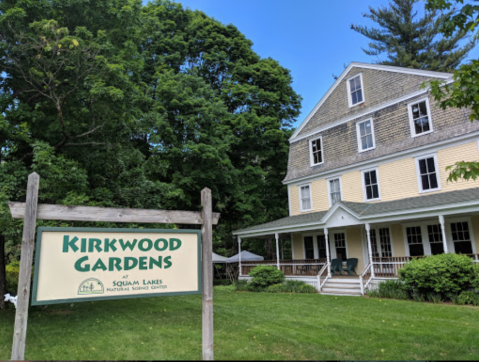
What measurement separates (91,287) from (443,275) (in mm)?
10324

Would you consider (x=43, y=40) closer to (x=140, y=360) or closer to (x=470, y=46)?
(x=140, y=360)

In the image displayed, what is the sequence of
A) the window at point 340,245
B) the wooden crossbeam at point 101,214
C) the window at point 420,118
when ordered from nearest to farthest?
the wooden crossbeam at point 101,214, the window at point 420,118, the window at point 340,245

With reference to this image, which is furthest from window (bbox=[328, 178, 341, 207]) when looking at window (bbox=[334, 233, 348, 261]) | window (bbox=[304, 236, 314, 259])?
window (bbox=[304, 236, 314, 259])

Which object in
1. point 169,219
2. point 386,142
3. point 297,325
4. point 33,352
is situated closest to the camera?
point 169,219

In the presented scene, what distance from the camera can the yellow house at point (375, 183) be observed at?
14.2m

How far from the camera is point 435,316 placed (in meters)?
8.78

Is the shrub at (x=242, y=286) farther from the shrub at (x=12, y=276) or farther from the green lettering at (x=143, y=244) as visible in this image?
the green lettering at (x=143, y=244)

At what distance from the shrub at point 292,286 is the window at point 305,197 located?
4993mm

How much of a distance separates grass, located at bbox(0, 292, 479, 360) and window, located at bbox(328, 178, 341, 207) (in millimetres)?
7994

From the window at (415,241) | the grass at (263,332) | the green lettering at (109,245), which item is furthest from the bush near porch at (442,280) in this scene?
the green lettering at (109,245)

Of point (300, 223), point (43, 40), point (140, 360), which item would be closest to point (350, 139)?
point (300, 223)

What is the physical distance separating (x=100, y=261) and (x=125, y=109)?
25.1 feet

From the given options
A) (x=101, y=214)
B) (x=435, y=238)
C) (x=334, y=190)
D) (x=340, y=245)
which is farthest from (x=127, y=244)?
(x=334, y=190)

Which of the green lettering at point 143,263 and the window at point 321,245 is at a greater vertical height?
the window at point 321,245
